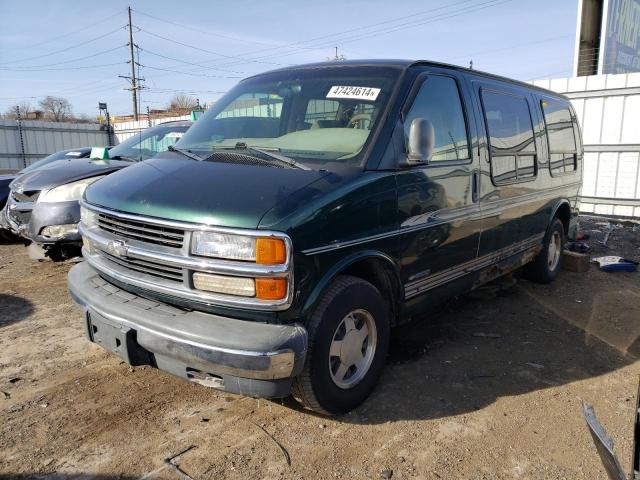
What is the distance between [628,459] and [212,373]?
2.36 m

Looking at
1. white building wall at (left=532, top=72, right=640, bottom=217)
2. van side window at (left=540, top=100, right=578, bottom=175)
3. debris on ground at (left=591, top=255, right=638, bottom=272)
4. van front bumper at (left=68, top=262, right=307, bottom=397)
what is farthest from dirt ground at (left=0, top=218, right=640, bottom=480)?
white building wall at (left=532, top=72, right=640, bottom=217)

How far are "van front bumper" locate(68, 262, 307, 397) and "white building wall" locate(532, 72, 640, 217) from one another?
1017 cm

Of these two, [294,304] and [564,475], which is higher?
[294,304]

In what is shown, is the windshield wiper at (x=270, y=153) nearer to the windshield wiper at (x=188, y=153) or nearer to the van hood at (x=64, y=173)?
the windshield wiper at (x=188, y=153)

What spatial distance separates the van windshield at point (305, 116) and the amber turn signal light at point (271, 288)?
2.80ft

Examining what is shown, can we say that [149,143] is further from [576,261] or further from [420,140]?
[576,261]

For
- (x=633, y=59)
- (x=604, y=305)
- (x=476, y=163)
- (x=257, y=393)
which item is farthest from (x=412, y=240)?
(x=633, y=59)

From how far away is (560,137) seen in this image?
5.90 metres

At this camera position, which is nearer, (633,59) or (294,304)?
(294,304)

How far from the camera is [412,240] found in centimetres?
332

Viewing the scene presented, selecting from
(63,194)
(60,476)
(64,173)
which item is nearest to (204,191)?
(60,476)

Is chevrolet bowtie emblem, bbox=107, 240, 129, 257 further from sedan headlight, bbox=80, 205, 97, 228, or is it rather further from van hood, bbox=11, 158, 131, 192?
van hood, bbox=11, 158, 131, 192

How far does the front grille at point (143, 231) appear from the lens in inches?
104

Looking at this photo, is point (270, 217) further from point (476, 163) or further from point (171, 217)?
point (476, 163)
